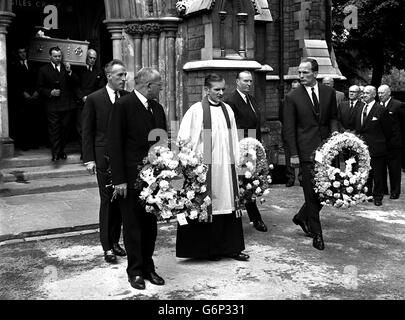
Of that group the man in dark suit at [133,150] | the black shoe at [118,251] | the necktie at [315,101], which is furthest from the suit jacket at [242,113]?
the man in dark suit at [133,150]

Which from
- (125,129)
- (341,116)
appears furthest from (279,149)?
(125,129)

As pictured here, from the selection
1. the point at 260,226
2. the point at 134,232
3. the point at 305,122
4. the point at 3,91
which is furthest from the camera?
the point at 3,91

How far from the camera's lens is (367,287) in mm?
4930

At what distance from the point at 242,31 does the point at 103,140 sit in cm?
499

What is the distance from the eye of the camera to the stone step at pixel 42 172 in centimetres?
920

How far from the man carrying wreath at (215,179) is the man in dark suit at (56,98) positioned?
15.9ft

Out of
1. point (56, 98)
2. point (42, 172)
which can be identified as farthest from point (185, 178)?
point (56, 98)

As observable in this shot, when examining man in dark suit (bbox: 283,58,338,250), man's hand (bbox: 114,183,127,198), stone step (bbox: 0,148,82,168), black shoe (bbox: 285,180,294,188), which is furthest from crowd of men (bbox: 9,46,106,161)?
man's hand (bbox: 114,183,127,198)

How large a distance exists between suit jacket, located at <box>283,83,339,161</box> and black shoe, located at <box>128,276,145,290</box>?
2.40m

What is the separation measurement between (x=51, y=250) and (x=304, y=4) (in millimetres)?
10244

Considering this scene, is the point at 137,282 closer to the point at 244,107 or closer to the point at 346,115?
the point at 244,107

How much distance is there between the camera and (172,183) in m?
4.91

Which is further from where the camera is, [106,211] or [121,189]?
[106,211]
